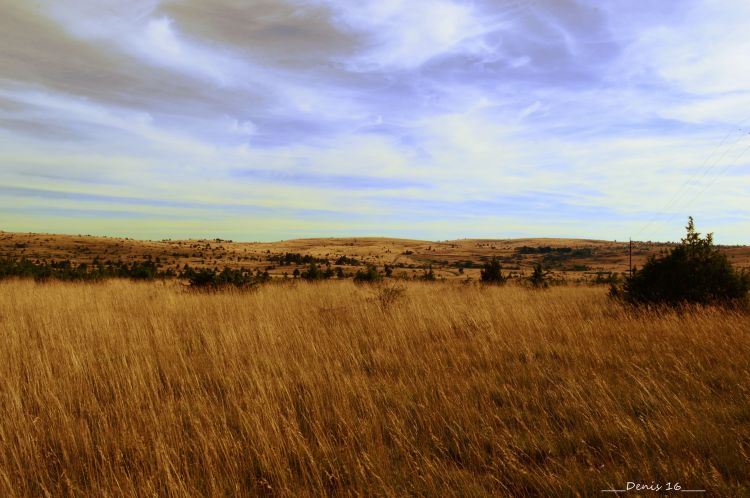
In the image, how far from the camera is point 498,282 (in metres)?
19.0

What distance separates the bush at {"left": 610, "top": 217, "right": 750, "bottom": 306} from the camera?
897cm

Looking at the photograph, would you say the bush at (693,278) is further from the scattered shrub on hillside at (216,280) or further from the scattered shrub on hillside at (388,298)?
the scattered shrub on hillside at (216,280)

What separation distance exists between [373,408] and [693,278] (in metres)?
8.94

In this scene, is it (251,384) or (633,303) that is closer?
(251,384)

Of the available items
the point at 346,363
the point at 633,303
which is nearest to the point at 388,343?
the point at 346,363

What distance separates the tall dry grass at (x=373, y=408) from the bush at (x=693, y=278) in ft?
6.63

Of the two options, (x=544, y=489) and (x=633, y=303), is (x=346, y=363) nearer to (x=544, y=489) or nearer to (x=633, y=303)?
(x=544, y=489)

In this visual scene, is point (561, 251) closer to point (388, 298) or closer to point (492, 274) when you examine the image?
point (492, 274)

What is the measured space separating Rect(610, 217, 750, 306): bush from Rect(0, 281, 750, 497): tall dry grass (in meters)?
2.02

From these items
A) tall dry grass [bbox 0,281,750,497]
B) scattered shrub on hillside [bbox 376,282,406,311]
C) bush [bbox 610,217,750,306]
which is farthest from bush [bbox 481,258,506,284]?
tall dry grass [bbox 0,281,750,497]

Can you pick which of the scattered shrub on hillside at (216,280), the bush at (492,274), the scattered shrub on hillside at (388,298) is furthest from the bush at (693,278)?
the scattered shrub on hillside at (216,280)

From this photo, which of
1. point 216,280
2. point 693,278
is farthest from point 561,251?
point 216,280

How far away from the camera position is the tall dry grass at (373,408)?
107 inches

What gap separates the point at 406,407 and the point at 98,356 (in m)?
4.16
